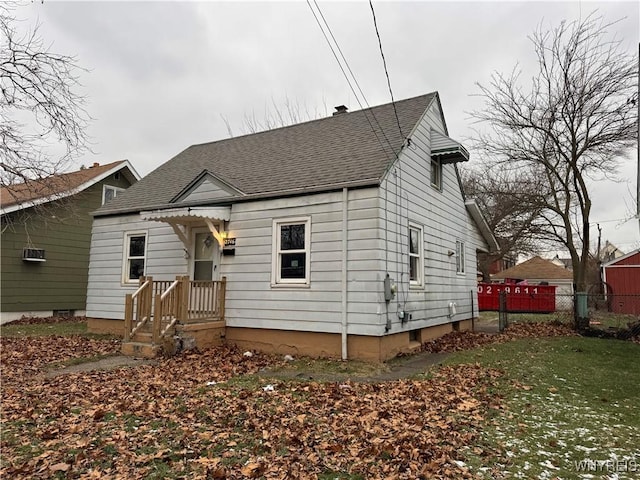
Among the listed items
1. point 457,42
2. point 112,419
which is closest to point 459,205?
point 457,42

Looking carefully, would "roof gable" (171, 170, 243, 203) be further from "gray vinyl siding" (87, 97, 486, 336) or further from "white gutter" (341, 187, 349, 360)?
"white gutter" (341, 187, 349, 360)

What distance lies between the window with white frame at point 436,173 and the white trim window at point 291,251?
449 cm

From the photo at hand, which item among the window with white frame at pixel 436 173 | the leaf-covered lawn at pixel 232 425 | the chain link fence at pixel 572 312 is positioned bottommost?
the leaf-covered lawn at pixel 232 425

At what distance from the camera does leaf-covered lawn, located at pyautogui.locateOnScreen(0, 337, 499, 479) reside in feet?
11.8

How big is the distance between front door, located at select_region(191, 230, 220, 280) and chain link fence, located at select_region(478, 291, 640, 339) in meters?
8.89

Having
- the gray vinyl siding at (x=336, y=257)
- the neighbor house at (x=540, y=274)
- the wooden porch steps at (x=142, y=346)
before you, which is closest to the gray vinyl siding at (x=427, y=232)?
the gray vinyl siding at (x=336, y=257)

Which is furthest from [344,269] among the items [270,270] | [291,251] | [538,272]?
[538,272]

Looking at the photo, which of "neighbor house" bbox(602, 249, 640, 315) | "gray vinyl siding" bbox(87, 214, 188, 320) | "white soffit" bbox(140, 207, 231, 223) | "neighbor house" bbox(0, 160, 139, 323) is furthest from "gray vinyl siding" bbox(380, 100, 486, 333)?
"neighbor house" bbox(602, 249, 640, 315)

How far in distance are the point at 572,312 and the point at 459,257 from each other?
12.6 feet

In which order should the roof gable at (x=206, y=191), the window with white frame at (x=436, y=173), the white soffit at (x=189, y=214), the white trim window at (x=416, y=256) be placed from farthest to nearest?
the window with white frame at (x=436, y=173) < the roof gable at (x=206, y=191) < the white trim window at (x=416, y=256) < the white soffit at (x=189, y=214)

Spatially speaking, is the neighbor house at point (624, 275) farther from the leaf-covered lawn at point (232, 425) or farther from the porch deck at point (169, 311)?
the porch deck at point (169, 311)

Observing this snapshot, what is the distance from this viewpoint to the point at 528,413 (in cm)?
496

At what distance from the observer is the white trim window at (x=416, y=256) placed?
380 inches

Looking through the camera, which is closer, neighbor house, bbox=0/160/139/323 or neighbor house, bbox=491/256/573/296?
neighbor house, bbox=0/160/139/323
